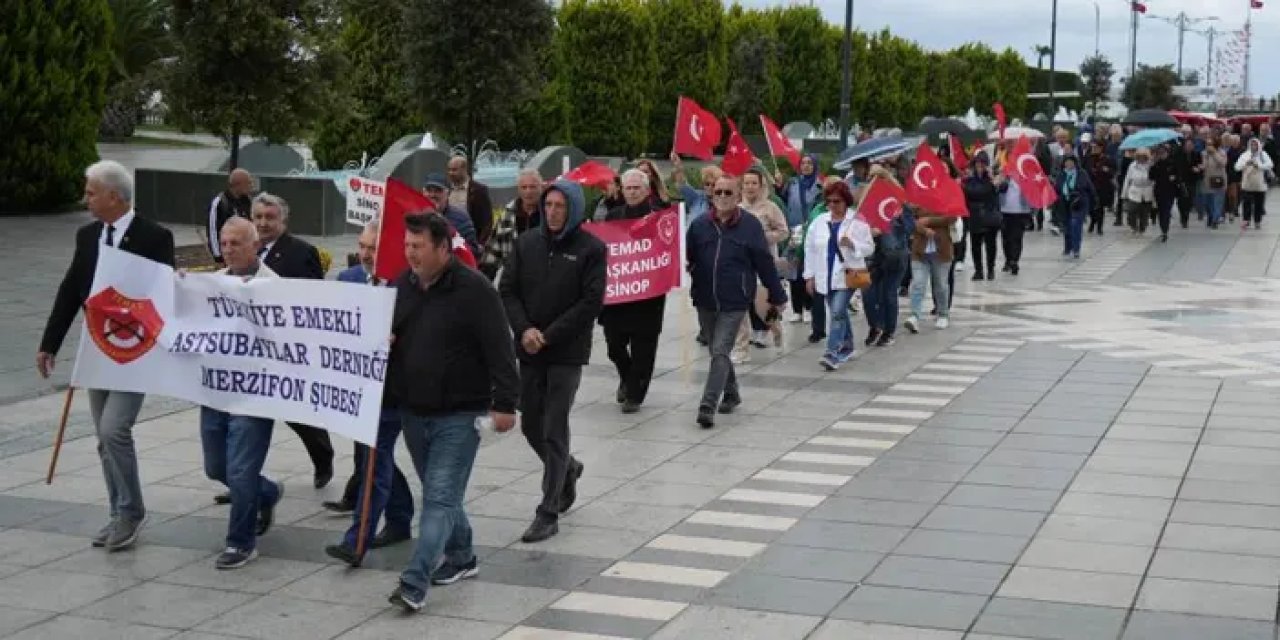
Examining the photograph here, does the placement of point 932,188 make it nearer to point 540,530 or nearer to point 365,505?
point 540,530

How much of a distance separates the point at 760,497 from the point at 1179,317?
36.6 ft

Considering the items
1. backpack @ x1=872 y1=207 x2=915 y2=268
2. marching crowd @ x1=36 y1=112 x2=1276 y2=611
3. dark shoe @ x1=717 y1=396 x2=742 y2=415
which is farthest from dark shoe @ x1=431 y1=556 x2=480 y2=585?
backpack @ x1=872 y1=207 x2=915 y2=268

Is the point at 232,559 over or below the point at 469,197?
below

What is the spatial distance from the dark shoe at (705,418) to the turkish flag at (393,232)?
12.7ft

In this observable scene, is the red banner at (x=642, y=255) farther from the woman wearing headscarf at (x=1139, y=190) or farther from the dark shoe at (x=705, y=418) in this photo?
the woman wearing headscarf at (x=1139, y=190)

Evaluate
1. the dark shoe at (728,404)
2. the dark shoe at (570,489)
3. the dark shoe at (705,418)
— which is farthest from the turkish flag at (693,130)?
the dark shoe at (570,489)

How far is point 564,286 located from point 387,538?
1534 millimetres

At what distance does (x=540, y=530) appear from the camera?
9445mm

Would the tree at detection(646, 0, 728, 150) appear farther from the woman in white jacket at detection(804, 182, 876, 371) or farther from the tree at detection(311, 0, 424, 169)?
the woman in white jacket at detection(804, 182, 876, 371)

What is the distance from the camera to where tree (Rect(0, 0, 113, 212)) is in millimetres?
25672

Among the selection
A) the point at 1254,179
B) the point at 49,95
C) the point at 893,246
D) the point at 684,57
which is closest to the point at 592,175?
the point at 893,246

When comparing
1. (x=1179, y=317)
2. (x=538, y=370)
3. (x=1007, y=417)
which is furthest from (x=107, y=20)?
(x=538, y=370)

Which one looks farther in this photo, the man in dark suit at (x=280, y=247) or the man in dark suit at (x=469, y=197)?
the man in dark suit at (x=469, y=197)

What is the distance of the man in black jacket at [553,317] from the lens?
9555 millimetres
